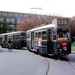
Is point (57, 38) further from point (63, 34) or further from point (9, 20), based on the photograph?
point (9, 20)

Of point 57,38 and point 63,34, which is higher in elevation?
point 63,34

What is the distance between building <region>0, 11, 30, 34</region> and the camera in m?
104

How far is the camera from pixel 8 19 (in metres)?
109

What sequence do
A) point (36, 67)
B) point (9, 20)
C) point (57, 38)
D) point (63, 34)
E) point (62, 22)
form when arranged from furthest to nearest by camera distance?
point (9, 20) → point (62, 22) → point (63, 34) → point (57, 38) → point (36, 67)

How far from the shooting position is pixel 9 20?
109 meters

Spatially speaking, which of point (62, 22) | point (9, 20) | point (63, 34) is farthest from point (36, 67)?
point (9, 20)

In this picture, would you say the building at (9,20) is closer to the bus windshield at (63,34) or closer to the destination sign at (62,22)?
the destination sign at (62,22)

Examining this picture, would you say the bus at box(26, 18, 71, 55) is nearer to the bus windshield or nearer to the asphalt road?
the bus windshield

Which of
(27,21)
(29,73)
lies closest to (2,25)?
(27,21)

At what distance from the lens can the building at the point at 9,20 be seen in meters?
104

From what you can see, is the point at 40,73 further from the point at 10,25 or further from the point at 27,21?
the point at 10,25

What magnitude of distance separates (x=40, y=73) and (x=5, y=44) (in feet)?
97.5

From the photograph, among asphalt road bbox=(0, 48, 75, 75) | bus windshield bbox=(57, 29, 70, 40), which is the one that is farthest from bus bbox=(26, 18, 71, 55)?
asphalt road bbox=(0, 48, 75, 75)

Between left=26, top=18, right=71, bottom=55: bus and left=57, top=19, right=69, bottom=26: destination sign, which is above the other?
left=57, top=19, right=69, bottom=26: destination sign
